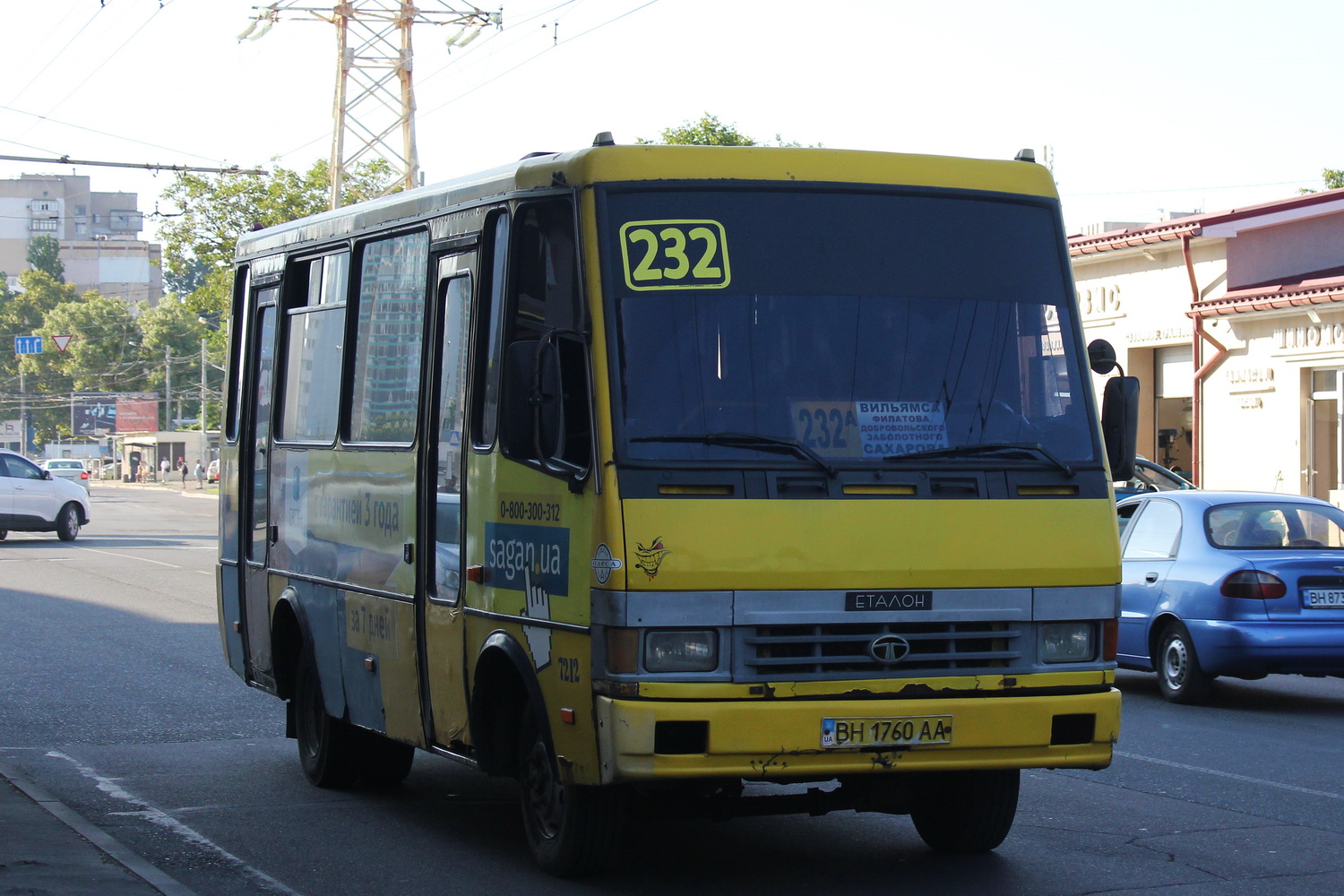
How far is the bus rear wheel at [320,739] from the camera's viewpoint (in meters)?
9.30

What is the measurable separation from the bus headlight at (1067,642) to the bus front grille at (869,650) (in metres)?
0.11

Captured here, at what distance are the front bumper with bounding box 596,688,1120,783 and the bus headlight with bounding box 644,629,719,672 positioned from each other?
125mm

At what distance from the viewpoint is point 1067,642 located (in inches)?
267

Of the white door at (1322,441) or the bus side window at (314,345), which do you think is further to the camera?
the white door at (1322,441)

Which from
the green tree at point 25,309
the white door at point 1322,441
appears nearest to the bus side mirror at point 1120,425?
the white door at point 1322,441

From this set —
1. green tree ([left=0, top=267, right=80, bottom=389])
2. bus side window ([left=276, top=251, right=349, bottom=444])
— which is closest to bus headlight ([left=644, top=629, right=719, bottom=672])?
bus side window ([left=276, top=251, right=349, bottom=444])

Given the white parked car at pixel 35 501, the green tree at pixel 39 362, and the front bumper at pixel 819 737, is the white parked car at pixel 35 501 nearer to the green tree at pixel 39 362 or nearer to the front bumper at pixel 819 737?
the front bumper at pixel 819 737

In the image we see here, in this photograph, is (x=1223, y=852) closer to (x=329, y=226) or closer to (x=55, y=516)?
(x=329, y=226)

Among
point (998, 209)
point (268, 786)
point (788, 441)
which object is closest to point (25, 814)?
point (268, 786)

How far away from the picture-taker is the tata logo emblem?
21.2ft

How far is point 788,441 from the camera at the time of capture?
21.5 feet

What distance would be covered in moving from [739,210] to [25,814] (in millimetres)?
4111

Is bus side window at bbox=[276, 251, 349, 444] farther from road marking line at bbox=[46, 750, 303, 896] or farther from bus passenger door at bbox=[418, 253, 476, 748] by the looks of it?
road marking line at bbox=[46, 750, 303, 896]

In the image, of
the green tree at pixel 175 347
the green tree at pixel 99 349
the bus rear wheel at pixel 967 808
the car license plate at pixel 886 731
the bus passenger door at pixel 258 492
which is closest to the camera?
the car license plate at pixel 886 731
